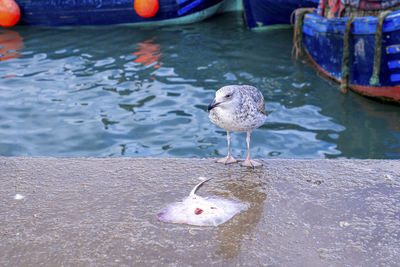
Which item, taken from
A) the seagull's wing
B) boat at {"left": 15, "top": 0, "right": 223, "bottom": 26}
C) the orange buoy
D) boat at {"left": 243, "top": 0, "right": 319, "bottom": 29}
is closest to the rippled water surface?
boat at {"left": 243, "top": 0, "right": 319, "bottom": 29}

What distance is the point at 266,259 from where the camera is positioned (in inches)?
87.5

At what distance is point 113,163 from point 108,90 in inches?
194

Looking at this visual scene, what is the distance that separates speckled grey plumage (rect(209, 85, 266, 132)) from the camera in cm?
332

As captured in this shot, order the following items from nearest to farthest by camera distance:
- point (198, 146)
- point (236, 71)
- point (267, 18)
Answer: point (198, 146)
point (236, 71)
point (267, 18)

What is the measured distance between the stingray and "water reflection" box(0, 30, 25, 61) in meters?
8.92

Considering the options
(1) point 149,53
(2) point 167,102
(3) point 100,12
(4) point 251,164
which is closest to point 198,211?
(4) point 251,164

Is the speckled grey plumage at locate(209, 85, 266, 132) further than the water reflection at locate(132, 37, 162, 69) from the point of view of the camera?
No

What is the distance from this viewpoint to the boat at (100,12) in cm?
1332

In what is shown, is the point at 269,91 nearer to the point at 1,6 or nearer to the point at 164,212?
the point at 164,212

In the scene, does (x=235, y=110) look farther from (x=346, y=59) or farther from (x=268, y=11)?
(x=268, y=11)

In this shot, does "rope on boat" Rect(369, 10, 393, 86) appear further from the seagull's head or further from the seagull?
the seagull's head

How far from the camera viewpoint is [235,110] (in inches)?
132

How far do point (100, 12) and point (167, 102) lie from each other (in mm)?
7269

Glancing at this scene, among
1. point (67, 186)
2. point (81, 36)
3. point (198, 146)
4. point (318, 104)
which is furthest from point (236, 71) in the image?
point (67, 186)
